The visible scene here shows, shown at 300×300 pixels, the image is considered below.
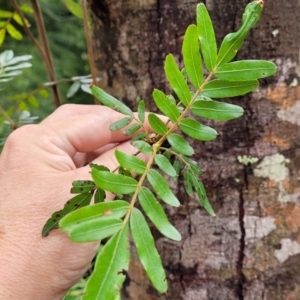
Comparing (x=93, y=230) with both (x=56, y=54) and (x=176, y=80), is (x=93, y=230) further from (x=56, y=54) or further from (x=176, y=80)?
(x=56, y=54)

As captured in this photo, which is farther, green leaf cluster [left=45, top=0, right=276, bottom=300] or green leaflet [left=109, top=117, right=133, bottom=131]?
green leaflet [left=109, top=117, right=133, bottom=131]

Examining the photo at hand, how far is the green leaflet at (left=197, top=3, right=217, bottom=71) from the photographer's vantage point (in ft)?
1.51

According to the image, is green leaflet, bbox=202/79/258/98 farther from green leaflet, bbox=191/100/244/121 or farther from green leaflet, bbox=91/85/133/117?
green leaflet, bbox=91/85/133/117

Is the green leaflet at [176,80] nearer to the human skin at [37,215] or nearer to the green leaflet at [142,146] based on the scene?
the green leaflet at [142,146]

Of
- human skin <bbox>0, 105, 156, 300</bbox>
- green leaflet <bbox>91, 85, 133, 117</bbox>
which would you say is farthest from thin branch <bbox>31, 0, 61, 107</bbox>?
green leaflet <bbox>91, 85, 133, 117</bbox>

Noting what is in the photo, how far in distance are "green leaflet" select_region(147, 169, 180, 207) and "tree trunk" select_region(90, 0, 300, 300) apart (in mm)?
399

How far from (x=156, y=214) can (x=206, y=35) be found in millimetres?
190

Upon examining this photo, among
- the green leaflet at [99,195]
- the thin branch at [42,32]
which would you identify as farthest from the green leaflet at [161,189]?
the thin branch at [42,32]

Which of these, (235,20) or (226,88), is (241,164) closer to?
(235,20)

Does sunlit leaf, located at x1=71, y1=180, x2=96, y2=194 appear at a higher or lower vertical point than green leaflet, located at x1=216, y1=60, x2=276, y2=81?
lower

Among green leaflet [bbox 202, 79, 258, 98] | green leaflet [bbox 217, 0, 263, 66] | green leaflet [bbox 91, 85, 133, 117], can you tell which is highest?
green leaflet [bbox 217, 0, 263, 66]

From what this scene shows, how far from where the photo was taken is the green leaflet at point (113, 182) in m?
0.42

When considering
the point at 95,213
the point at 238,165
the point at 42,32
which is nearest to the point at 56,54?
the point at 42,32

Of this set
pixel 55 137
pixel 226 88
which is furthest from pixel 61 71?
pixel 226 88
